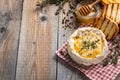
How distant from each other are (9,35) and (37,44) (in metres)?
0.15

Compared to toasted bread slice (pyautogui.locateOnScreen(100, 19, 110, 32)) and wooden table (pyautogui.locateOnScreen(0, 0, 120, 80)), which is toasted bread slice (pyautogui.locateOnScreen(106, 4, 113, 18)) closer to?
toasted bread slice (pyautogui.locateOnScreen(100, 19, 110, 32))

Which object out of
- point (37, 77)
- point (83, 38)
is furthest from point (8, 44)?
point (83, 38)

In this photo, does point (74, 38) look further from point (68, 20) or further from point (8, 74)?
point (8, 74)

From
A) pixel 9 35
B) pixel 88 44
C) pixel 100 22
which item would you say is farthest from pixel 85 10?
pixel 9 35

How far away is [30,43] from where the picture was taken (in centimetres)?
162

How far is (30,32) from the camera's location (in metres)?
1.66

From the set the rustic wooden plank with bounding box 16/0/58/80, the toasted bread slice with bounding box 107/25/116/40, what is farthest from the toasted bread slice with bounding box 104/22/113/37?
the rustic wooden plank with bounding box 16/0/58/80

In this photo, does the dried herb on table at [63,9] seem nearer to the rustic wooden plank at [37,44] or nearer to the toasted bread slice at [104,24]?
the rustic wooden plank at [37,44]

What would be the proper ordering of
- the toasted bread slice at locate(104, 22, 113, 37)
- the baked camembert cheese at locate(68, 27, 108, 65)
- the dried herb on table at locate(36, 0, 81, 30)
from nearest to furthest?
the baked camembert cheese at locate(68, 27, 108, 65) < the toasted bread slice at locate(104, 22, 113, 37) < the dried herb on table at locate(36, 0, 81, 30)

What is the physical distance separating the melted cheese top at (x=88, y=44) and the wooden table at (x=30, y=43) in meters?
0.10

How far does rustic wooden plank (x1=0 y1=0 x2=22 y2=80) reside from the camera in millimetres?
1541

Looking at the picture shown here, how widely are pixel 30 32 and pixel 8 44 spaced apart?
0.40 feet

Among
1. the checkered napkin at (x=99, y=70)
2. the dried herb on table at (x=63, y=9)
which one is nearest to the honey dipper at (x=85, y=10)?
the dried herb on table at (x=63, y=9)

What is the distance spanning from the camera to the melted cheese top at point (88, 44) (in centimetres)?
147
